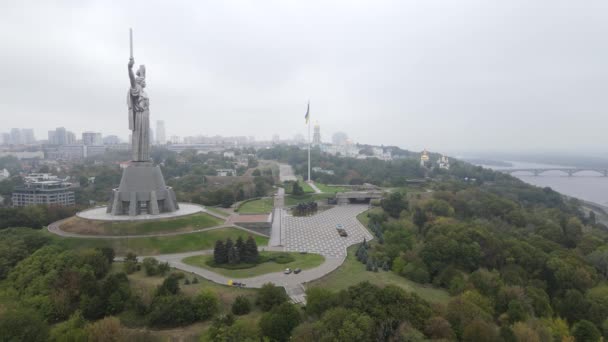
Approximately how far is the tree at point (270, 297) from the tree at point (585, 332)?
46.5ft

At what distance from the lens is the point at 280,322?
50.3 ft

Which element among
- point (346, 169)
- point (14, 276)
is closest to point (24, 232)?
point (14, 276)

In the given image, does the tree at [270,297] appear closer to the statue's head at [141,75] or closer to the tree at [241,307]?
the tree at [241,307]

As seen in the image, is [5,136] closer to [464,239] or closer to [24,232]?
[24,232]

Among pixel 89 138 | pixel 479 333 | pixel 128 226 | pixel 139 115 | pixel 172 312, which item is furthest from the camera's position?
pixel 89 138

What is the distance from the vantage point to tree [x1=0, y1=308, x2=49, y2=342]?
47.7 feet

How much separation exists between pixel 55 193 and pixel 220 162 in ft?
122

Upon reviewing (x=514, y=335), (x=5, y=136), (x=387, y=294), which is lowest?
(x=514, y=335)

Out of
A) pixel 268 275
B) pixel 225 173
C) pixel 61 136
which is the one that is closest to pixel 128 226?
pixel 268 275

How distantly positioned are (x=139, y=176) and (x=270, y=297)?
18.2 m

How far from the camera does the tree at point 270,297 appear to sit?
17.7 meters

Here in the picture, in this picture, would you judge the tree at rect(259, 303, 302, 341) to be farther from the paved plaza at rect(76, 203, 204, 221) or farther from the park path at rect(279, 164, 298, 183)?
the park path at rect(279, 164, 298, 183)

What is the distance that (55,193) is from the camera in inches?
1961

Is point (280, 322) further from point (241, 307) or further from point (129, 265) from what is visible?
point (129, 265)
